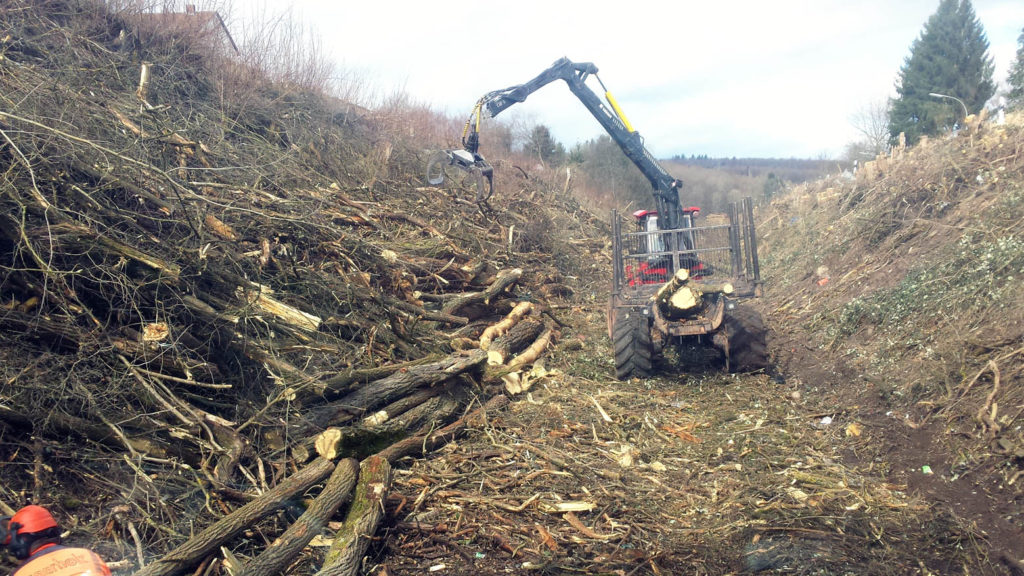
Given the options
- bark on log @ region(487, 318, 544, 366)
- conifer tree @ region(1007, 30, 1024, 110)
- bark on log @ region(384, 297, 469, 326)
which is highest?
conifer tree @ region(1007, 30, 1024, 110)

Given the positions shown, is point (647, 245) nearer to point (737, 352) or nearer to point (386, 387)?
point (737, 352)

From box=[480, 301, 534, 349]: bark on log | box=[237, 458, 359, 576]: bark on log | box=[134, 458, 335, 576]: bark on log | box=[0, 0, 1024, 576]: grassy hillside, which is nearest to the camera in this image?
box=[134, 458, 335, 576]: bark on log

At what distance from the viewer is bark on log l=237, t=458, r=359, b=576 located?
11.8 feet

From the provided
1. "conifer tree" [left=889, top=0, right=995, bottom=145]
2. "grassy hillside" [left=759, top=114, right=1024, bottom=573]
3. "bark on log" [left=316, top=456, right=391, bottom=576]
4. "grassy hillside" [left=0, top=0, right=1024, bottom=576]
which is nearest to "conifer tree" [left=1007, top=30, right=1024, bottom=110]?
"conifer tree" [left=889, top=0, right=995, bottom=145]

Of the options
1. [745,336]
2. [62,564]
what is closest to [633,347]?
[745,336]

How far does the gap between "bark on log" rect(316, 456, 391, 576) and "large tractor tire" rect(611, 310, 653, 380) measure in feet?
11.8

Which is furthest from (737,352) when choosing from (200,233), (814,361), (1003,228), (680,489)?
(200,233)

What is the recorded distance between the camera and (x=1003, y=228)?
7980 millimetres

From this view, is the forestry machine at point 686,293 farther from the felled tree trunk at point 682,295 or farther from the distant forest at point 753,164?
the distant forest at point 753,164

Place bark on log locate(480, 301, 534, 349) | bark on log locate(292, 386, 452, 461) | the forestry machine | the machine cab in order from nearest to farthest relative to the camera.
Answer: bark on log locate(292, 386, 452, 461)
the forestry machine
bark on log locate(480, 301, 534, 349)
the machine cab

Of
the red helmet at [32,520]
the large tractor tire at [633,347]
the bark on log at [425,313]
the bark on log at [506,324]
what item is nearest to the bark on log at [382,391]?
the bark on log at [425,313]

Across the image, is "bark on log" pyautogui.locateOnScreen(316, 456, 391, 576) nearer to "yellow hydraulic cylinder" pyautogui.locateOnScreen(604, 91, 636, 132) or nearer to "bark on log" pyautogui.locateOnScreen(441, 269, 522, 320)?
"bark on log" pyautogui.locateOnScreen(441, 269, 522, 320)

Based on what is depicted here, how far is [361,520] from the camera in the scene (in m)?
4.10

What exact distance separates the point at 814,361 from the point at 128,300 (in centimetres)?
805
